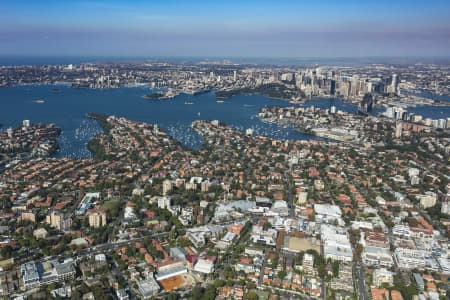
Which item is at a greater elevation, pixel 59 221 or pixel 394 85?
pixel 394 85

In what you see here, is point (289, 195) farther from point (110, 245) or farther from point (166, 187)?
point (110, 245)

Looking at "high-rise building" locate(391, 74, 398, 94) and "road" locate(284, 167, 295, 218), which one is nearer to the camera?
"road" locate(284, 167, 295, 218)

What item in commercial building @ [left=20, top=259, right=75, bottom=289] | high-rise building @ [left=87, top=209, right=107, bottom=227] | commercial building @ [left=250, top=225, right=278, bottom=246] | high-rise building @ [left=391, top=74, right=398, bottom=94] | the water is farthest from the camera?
high-rise building @ [left=391, top=74, right=398, bottom=94]

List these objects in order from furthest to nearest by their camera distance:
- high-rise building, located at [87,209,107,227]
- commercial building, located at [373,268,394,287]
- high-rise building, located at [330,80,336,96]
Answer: high-rise building, located at [330,80,336,96] → high-rise building, located at [87,209,107,227] → commercial building, located at [373,268,394,287]

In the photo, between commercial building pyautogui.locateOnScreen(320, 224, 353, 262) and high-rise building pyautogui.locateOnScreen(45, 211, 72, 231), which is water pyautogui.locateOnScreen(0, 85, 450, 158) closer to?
high-rise building pyautogui.locateOnScreen(45, 211, 72, 231)

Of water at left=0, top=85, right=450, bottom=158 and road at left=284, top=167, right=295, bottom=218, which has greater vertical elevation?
water at left=0, top=85, right=450, bottom=158

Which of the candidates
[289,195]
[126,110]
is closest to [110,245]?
[289,195]

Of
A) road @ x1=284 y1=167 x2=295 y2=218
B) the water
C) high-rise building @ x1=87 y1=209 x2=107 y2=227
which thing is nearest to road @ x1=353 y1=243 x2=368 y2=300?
road @ x1=284 y1=167 x2=295 y2=218

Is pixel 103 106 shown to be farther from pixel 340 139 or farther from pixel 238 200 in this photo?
pixel 238 200

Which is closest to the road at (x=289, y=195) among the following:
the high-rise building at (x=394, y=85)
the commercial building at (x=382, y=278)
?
the commercial building at (x=382, y=278)
